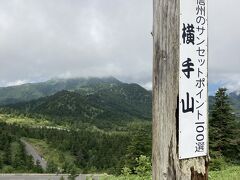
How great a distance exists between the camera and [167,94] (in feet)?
9.29

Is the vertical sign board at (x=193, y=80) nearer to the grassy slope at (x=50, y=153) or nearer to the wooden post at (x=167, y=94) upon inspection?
the wooden post at (x=167, y=94)

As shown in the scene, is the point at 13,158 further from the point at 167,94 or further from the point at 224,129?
the point at 167,94

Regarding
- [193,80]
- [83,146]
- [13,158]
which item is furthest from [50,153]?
[193,80]

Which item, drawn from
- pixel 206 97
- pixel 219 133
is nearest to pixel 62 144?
pixel 219 133

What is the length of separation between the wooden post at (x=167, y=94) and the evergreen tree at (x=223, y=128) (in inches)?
1067

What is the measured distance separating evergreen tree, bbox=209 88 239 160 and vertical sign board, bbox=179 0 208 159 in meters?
27.0

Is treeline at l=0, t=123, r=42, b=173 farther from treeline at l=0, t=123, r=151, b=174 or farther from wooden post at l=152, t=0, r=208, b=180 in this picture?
wooden post at l=152, t=0, r=208, b=180

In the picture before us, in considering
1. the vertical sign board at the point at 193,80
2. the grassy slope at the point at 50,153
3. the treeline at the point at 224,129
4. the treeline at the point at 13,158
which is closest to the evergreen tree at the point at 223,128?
the treeline at the point at 224,129

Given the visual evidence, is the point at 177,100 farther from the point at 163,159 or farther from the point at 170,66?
the point at 163,159

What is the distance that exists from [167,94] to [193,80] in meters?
0.24

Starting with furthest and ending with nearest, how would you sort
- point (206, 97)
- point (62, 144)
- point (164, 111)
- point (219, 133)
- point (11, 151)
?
1. point (62, 144)
2. point (11, 151)
3. point (219, 133)
4. point (206, 97)
5. point (164, 111)

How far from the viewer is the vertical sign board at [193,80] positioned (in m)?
2.87

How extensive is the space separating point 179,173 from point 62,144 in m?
105

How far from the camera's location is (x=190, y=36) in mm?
2896
